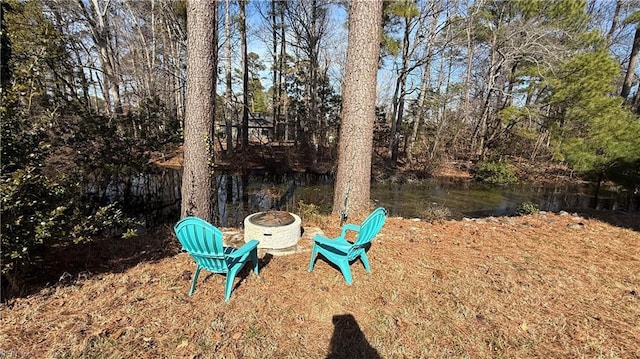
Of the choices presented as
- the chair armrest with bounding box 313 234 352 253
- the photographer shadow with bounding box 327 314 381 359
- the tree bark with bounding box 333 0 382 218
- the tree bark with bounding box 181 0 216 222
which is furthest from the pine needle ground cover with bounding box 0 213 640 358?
the tree bark with bounding box 333 0 382 218

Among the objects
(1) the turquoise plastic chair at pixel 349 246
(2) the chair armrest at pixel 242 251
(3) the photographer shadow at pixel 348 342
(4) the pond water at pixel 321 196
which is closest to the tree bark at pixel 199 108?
(2) the chair armrest at pixel 242 251

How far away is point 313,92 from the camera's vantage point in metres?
13.2

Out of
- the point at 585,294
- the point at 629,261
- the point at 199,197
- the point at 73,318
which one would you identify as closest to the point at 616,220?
A: the point at 629,261

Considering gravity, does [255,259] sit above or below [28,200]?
below

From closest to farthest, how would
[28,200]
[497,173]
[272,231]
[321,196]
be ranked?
[28,200], [272,231], [321,196], [497,173]

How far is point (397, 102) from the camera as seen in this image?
1194cm

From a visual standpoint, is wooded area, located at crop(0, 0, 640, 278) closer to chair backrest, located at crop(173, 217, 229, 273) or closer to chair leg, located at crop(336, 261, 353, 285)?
chair backrest, located at crop(173, 217, 229, 273)

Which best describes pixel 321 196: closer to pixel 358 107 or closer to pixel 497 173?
pixel 358 107

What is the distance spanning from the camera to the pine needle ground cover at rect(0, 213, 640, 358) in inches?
74.0

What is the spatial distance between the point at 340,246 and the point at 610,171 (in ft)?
24.8

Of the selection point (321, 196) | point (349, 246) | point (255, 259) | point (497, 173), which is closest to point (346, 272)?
point (349, 246)

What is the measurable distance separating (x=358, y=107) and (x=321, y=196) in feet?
12.9

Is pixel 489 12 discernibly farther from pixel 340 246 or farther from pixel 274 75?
pixel 340 246

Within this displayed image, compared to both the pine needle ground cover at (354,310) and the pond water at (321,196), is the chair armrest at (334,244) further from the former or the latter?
the pond water at (321,196)
